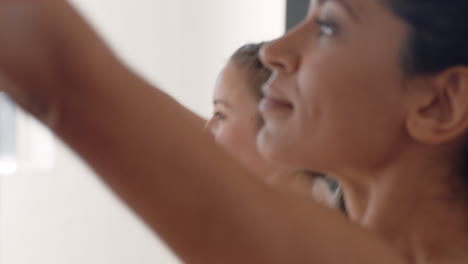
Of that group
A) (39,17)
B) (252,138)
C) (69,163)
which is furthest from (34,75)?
(69,163)

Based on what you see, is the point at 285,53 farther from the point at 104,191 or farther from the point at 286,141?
the point at 104,191

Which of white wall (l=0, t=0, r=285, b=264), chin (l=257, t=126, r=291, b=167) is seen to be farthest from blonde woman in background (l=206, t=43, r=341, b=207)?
white wall (l=0, t=0, r=285, b=264)

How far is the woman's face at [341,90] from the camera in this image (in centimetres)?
32

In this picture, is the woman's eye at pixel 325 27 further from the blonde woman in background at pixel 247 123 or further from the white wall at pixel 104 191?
the white wall at pixel 104 191

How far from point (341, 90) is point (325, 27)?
0.04 metres

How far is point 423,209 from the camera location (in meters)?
0.33

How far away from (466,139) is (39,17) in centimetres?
23

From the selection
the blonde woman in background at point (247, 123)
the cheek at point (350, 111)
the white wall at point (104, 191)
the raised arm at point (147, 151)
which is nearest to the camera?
the raised arm at point (147, 151)

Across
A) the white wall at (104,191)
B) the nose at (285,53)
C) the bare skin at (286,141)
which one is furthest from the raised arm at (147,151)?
the white wall at (104,191)

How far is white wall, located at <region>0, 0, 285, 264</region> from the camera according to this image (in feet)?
4.10

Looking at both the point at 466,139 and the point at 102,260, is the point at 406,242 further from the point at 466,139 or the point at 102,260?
the point at 102,260

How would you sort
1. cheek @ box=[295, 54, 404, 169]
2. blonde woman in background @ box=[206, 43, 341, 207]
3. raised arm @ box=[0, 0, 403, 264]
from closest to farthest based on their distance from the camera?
raised arm @ box=[0, 0, 403, 264] → cheek @ box=[295, 54, 404, 169] → blonde woman in background @ box=[206, 43, 341, 207]

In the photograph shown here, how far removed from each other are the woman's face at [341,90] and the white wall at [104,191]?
2.91 ft

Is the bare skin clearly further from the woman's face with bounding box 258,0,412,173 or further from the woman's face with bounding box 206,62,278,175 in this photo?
the woman's face with bounding box 206,62,278,175
